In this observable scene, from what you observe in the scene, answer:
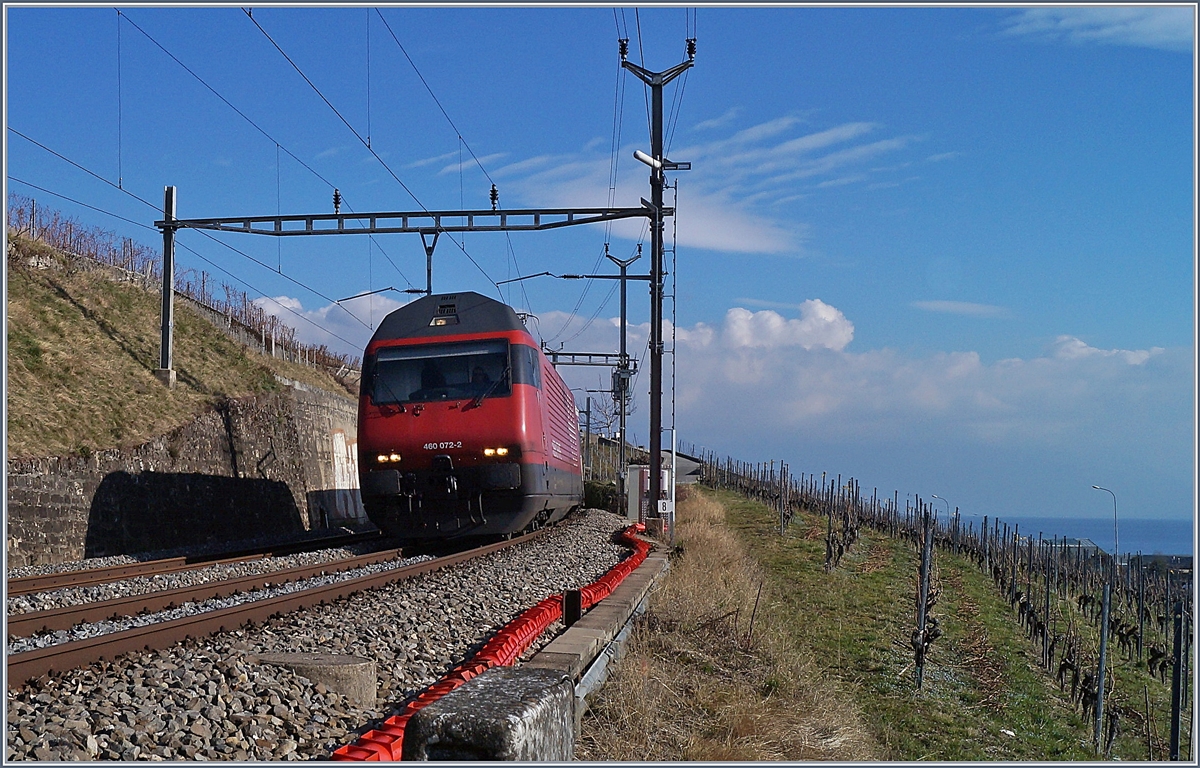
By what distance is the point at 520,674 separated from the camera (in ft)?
13.6

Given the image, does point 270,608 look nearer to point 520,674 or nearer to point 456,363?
point 520,674

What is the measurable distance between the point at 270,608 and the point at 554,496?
9475 millimetres

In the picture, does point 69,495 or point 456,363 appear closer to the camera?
point 456,363

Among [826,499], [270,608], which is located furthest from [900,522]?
[270,608]

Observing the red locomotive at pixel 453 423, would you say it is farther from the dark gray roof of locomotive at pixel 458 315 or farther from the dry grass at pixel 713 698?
the dry grass at pixel 713 698

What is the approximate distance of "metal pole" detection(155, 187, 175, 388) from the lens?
923 inches

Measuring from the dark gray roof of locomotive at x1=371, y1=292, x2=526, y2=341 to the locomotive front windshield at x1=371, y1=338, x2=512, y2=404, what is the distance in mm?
263

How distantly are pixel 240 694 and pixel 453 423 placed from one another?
10164mm

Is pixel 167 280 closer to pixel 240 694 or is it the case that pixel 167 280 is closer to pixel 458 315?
pixel 458 315

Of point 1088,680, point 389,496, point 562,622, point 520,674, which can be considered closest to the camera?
point 520,674

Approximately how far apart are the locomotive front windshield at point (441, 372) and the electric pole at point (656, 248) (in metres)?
8.36

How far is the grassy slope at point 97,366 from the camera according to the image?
19359 mm

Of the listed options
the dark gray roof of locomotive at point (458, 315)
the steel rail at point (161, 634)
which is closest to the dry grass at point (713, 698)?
the steel rail at point (161, 634)

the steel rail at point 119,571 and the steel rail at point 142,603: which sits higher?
the steel rail at point 142,603
